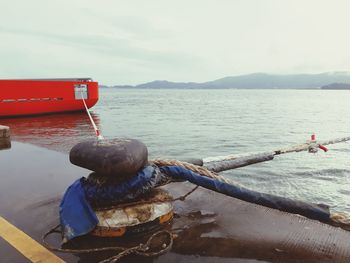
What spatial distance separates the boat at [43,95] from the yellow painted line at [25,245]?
13.9 meters

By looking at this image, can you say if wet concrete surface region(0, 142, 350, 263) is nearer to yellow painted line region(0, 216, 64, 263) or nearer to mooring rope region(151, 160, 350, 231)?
yellow painted line region(0, 216, 64, 263)

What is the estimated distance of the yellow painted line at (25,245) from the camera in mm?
2570

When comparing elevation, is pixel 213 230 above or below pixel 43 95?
below

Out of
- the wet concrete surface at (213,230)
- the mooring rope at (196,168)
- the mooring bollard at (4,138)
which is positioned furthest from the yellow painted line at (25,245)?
the mooring bollard at (4,138)

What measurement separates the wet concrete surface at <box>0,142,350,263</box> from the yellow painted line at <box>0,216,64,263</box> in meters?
0.05

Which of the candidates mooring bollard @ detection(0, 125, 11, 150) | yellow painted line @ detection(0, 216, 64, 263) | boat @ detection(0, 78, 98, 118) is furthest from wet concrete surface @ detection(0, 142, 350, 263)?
boat @ detection(0, 78, 98, 118)

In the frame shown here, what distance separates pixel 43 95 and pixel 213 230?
1589 centimetres

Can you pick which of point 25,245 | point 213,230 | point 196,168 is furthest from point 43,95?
point 213,230

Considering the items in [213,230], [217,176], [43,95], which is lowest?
[213,230]

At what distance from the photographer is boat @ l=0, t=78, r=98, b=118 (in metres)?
15.3

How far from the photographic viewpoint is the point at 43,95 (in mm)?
16844

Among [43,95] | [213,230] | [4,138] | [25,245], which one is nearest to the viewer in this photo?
[25,245]

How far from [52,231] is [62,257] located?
49cm

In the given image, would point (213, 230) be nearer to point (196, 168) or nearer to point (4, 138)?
point (196, 168)
